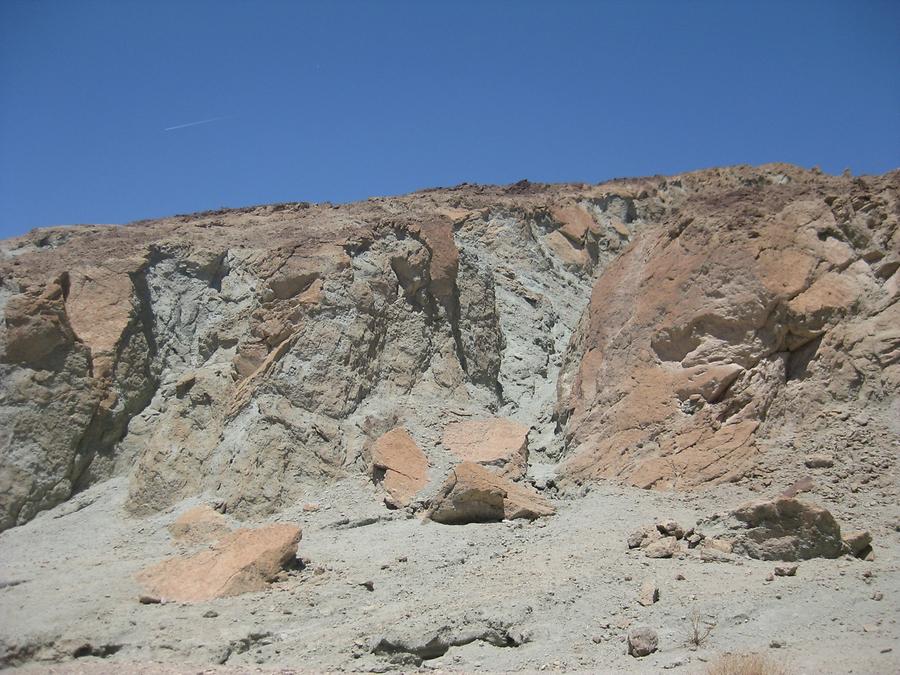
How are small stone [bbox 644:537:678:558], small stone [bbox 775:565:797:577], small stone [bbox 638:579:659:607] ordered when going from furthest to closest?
small stone [bbox 644:537:678:558]
small stone [bbox 775:565:797:577]
small stone [bbox 638:579:659:607]

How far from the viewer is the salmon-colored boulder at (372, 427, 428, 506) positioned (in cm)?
1373

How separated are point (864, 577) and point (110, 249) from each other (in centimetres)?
1581

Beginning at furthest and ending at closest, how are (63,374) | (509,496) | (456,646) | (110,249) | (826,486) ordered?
(110,249)
(63,374)
(509,496)
(826,486)
(456,646)

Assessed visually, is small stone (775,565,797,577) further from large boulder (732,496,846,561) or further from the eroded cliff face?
the eroded cliff face

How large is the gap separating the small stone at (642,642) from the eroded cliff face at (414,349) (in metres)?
4.89

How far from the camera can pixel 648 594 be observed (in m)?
9.02

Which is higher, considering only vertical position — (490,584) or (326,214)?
(326,214)

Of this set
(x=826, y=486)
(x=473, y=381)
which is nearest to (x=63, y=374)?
(x=473, y=381)

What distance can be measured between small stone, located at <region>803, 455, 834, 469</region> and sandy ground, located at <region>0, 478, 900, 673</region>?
3.17 feet

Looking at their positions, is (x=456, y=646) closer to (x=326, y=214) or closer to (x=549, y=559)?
(x=549, y=559)

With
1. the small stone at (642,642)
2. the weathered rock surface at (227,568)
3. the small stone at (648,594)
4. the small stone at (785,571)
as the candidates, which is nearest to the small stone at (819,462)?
the small stone at (785,571)

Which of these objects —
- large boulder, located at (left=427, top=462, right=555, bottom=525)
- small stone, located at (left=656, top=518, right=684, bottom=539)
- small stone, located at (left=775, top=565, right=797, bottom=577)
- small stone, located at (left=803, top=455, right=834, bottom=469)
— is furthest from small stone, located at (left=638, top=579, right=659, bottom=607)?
small stone, located at (left=803, top=455, right=834, bottom=469)

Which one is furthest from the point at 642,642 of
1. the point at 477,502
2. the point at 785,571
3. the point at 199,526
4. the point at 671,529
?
the point at 199,526

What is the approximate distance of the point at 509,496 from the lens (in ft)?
41.3
